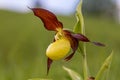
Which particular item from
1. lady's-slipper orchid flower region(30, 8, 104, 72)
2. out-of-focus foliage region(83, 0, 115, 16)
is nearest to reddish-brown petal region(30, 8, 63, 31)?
lady's-slipper orchid flower region(30, 8, 104, 72)

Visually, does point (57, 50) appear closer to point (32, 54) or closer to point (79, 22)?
point (79, 22)

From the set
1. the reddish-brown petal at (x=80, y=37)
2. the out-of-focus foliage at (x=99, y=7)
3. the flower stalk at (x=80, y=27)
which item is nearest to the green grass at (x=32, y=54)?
the flower stalk at (x=80, y=27)

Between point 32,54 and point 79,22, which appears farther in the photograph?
point 32,54

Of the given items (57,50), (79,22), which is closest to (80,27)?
(79,22)

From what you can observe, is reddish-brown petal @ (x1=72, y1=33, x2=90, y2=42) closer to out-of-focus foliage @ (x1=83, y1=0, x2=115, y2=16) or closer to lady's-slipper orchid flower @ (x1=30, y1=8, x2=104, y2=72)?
lady's-slipper orchid flower @ (x1=30, y1=8, x2=104, y2=72)

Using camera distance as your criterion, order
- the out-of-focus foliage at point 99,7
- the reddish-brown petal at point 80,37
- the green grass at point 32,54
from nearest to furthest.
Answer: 1. the reddish-brown petal at point 80,37
2. the green grass at point 32,54
3. the out-of-focus foliage at point 99,7

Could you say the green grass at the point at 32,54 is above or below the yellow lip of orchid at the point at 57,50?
below

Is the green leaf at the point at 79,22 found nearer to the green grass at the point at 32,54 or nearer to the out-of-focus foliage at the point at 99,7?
the green grass at the point at 32,54

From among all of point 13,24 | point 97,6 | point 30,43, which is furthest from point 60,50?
point 97,6
